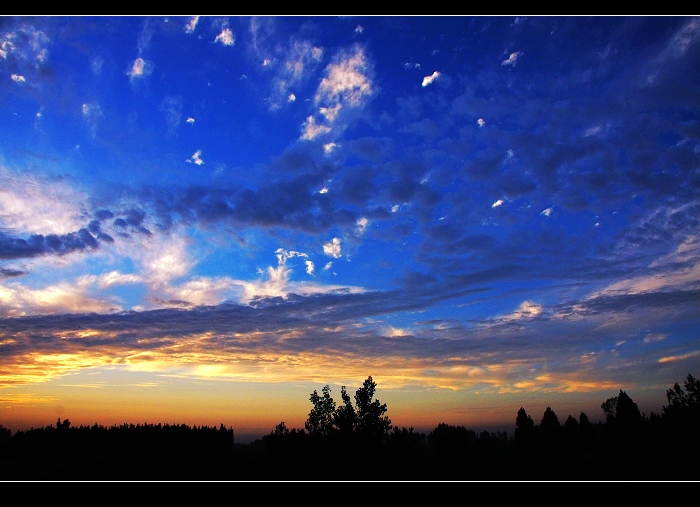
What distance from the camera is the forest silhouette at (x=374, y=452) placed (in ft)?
164

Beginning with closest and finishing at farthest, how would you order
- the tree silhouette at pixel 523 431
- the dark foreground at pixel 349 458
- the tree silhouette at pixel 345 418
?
the dark foreground at pixel 349 458, the tree silhouette at pixel 345 418, the tree silhouette at pixel 523 431

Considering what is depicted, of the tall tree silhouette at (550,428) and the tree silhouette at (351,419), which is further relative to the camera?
the tall tree silhouette at (550,428)

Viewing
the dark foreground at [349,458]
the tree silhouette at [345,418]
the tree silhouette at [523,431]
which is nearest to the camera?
the dark foreground at [349,458]

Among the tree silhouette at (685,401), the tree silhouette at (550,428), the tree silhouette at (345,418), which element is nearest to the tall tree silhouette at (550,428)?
the tree silhouette at (550,428)

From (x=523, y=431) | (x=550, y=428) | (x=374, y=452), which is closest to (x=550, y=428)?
(x=550, y=428)

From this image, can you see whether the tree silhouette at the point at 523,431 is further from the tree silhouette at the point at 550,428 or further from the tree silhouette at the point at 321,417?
the tree silhouette at the point at 321,417

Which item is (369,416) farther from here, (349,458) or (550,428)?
(550,428)

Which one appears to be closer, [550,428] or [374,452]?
[374,452]

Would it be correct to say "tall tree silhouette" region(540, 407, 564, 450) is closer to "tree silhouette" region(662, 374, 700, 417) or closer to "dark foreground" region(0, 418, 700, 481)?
"dark foreground" region(0, 418, 700, 481)

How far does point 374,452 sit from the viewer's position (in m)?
60.9

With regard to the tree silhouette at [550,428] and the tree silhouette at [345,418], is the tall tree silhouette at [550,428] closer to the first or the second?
the tree silhouette at [550,428]
